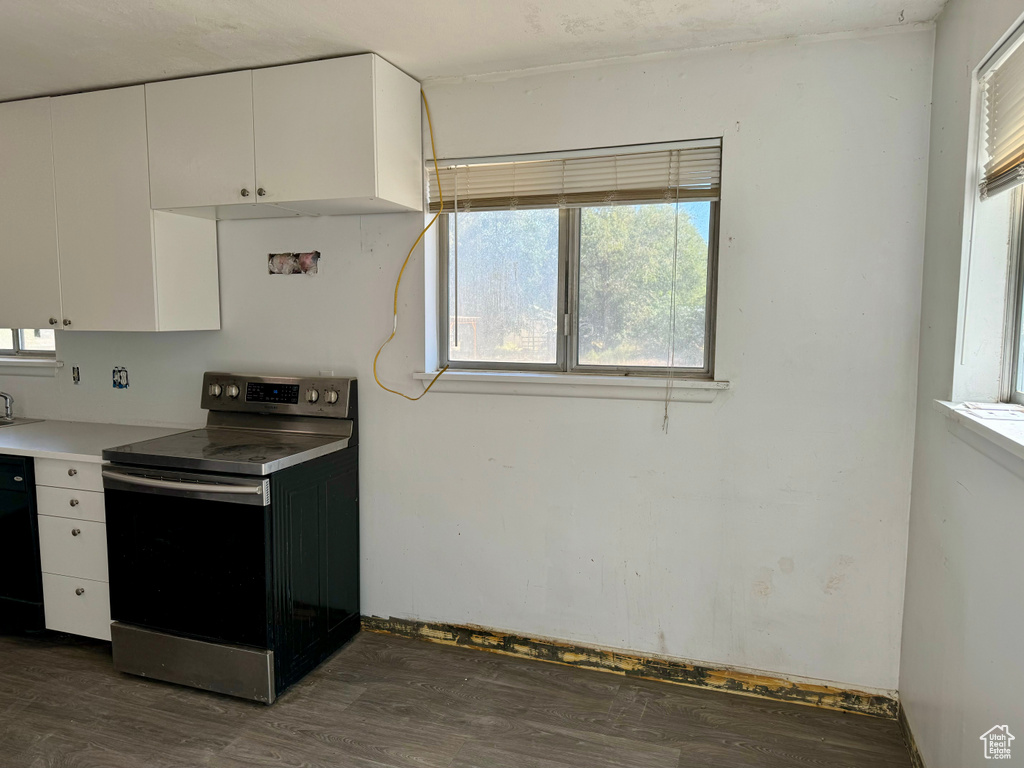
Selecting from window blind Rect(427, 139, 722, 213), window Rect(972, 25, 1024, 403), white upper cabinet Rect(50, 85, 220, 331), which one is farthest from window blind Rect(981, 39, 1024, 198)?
white upper cabinet Rect(50, 85, 220, 331)

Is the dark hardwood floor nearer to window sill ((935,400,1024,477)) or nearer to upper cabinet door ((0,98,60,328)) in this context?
window sill ((935,400,1024,477))

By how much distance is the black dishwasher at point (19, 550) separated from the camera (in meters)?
2.75

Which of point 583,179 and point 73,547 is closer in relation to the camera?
point 583,179

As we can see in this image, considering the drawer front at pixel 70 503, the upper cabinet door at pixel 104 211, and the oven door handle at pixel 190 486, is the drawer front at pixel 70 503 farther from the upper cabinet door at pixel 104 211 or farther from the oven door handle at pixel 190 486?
the upper cabinet door at pixel 104 211

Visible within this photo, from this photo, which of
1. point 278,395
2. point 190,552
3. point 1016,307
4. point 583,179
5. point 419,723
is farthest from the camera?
point 278,395

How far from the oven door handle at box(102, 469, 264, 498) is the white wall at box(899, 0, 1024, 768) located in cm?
211

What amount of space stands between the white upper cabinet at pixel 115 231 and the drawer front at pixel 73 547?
2.69ft

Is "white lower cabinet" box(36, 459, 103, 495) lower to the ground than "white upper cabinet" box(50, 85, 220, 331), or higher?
lower

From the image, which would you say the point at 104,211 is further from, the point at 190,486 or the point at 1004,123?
the point at 1004,123

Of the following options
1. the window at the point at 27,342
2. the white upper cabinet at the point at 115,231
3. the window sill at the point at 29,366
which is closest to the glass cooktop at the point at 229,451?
the white upper cabinet at the point at 115,231

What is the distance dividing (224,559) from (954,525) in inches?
91.1

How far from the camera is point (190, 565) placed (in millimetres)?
2445

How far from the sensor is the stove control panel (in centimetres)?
284

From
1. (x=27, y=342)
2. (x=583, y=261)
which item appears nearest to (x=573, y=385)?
(x=583, y=261)
